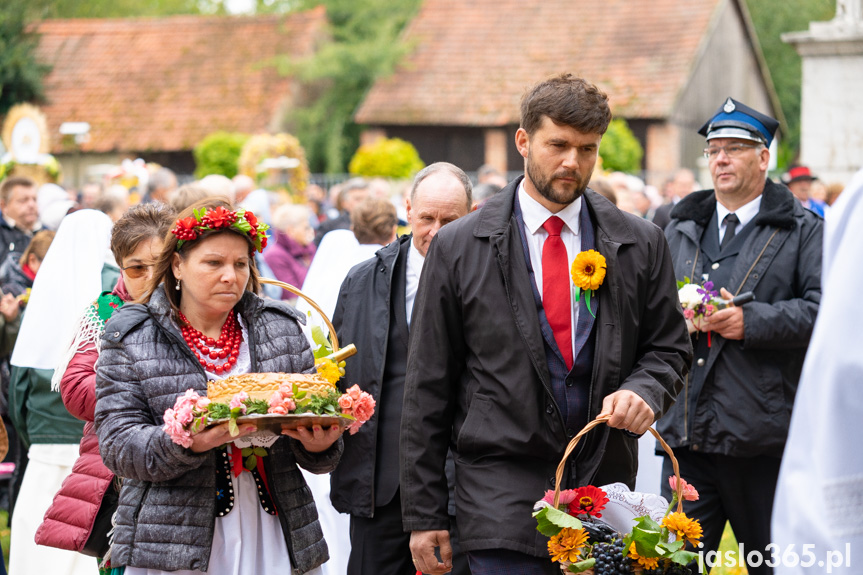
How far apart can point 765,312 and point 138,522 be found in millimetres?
3002

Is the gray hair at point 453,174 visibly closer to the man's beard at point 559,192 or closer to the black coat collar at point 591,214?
the black coat collar at point 591,214

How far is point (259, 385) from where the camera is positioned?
3.56 m

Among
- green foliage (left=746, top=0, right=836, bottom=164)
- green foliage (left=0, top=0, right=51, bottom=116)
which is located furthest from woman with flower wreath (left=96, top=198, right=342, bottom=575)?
green foliage (left=746, top=0, right=836, bottom=164)

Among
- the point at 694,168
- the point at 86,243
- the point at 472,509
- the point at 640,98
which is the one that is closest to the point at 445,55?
the point at 640,98

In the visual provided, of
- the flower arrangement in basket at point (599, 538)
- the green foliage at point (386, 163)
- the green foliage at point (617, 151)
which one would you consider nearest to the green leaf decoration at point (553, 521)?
the flower arrangement in basket at point (599, 538)

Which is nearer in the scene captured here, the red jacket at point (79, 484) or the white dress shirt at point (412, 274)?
the red jacket at point (79, 484)

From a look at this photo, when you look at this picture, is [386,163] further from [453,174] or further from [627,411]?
[627,411]

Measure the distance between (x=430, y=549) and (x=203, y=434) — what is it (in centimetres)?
87

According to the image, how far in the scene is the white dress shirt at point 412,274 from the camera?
15.7 feet

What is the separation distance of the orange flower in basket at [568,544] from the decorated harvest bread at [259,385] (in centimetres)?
93

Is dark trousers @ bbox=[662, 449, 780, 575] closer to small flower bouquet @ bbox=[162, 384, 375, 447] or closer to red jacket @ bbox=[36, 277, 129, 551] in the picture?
small flower bouquet @ bbox=[162, 384, 375, 447]

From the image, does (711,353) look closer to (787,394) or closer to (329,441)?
(787,394)

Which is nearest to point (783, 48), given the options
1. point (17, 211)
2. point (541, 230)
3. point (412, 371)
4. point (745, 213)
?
point (17, 211)

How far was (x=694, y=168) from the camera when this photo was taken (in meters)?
37.9
